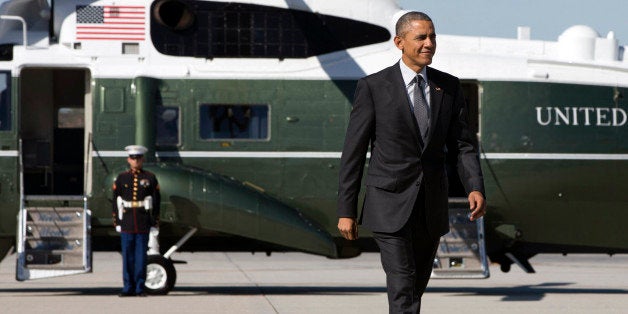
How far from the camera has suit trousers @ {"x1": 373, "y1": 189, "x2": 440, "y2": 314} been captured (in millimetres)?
7426

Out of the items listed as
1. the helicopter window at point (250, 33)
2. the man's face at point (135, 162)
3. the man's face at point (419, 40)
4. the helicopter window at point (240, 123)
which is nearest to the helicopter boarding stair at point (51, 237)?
the man's face at point (135, 162)

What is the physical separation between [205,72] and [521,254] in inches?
172

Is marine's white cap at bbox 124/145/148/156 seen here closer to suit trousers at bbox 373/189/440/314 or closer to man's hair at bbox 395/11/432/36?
suit trousers at bbox 373/189/440/314

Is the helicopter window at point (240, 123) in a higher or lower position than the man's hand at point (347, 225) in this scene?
higher

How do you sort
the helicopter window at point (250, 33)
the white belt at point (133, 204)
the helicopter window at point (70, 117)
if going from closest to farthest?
the white belt at point (133, 204) → the helicopter window at point (250, 33) → the helicopter window at point (70, 117)

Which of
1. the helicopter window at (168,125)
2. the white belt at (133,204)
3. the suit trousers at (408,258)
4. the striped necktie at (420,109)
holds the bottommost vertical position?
the white belt at (133,204)

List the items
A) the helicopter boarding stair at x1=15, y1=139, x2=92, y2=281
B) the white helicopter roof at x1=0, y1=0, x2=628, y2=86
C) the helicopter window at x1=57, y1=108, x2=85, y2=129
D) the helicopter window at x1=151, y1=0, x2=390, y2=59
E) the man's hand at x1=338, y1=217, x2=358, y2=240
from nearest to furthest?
the man's hand at x1=338, y1=217, x2=358, y2=240, the helicopter boarding stair at x1=15, y1=139, x2=92, y2=281, the white helicopter roof at x1=0, y1=0, x2=628, y2=86, the helicopter window at x1=151, y1=0, x2=390, y2=59, the helicopter window at x1=57, y1=108, x2=85, y2=129

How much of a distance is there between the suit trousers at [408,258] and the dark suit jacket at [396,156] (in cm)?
5

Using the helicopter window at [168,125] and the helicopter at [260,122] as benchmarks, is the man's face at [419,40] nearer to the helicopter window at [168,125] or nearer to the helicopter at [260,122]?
the helicopter at [260,122]

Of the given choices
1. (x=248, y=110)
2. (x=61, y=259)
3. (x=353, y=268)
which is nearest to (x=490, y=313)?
(x=248, y=110)

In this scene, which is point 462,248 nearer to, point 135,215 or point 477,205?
point 135,215

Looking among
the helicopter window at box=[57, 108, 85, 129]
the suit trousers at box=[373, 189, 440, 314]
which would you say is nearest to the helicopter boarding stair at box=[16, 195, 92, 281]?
the helicopter window at box=[57, 108, 85, 129]

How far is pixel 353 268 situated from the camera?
25.7 metres

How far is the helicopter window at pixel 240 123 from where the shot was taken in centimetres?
1475
